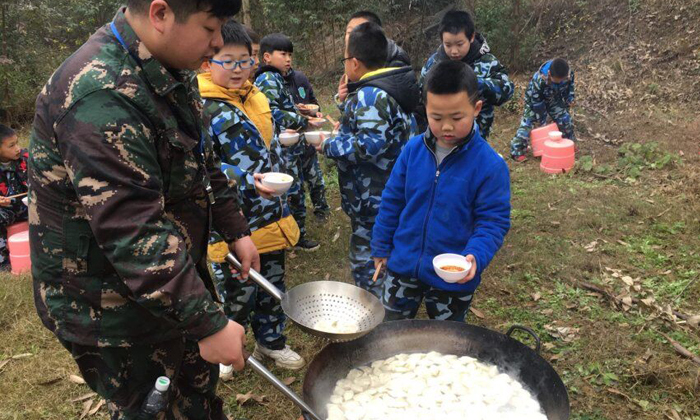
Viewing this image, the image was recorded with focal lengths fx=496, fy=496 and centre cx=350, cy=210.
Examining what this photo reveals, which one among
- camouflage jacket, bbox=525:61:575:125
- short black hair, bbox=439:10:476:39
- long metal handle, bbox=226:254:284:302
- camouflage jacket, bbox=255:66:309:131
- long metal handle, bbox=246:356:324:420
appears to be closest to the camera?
long metal handle, bbox=246:356:324:420

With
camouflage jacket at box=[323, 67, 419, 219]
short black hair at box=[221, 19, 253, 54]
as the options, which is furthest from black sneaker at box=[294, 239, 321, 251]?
short black hair at box=[221, 19, 253, 54]

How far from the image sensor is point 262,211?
3195mm

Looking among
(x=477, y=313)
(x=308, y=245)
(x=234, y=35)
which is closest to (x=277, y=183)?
(x=234, y=35)

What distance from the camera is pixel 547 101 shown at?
861cm

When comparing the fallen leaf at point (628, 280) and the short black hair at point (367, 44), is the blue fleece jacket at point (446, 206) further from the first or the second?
the fallen leaf at point (628, 280)

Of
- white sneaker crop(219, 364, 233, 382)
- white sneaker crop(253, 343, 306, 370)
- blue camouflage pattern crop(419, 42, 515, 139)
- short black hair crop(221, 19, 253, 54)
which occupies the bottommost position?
white sneaker crop(219, 364, 233, 382)

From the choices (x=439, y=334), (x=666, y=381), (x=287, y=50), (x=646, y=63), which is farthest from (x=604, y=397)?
(x=646, y=63)

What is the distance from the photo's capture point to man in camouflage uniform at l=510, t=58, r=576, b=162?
8.26 metres

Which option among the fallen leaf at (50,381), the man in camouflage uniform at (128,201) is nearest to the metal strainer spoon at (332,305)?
the man in camouflage uniform at (128,201)

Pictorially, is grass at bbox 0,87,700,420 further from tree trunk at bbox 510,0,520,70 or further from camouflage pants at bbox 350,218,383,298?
tree trunk at bbox 510,0,520,70

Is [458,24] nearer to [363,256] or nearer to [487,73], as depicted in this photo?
[487,73]

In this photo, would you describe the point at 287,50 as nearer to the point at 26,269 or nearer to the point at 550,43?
Result: the point at 26,269

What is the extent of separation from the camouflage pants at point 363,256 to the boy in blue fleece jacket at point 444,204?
108 centimetres

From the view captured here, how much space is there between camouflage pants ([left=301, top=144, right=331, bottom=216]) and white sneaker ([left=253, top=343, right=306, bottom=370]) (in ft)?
8.54
